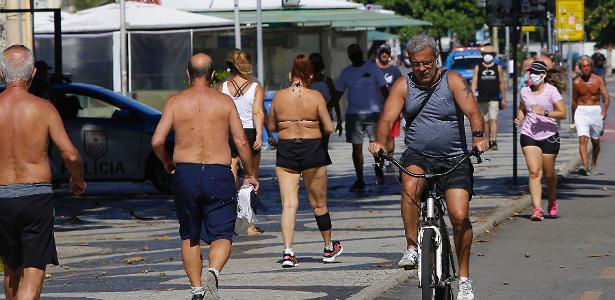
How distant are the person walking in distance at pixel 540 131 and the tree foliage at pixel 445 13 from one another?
241ft

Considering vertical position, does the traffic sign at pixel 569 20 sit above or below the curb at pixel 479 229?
above

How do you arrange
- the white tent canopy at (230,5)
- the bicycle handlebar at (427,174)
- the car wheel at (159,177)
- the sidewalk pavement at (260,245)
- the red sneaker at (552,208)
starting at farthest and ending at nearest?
the white tent canopy at (230,5), the car wheel at (159,177), the red sneaker at (552,208), the sidewalk pavement at (260,245), the bicycle handlebar at (427,174)

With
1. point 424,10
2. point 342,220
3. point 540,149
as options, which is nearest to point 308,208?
point 342,220

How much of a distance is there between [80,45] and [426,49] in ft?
83.0

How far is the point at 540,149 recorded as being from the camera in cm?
1617

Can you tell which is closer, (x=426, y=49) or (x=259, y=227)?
(x=426, y=49)

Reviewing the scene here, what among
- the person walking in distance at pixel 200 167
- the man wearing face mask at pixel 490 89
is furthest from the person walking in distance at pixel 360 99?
the person walking in distance at pixel 200 167

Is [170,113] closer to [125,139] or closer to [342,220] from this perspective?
[342,220]

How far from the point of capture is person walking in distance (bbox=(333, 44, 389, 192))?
19.8m

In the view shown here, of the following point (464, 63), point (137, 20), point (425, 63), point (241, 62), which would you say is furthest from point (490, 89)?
point (464, 63)

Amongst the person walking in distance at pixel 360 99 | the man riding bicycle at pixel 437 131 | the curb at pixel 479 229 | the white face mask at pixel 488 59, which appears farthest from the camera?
the white face mask at pixel 488 59

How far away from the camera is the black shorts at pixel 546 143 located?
1609 cm

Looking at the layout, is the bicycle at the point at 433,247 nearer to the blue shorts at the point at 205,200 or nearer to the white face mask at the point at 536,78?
the blue shorts at the point at 205,200

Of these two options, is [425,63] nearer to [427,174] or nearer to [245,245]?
[427,174]
